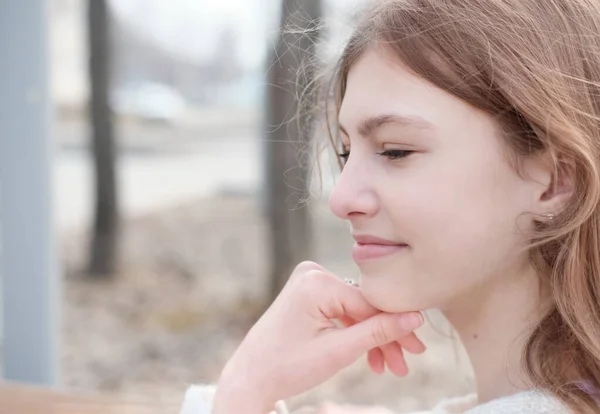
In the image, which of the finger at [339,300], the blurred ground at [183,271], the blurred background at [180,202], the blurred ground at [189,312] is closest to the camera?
the finger at [339,300]

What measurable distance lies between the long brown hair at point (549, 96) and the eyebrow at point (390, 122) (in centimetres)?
7

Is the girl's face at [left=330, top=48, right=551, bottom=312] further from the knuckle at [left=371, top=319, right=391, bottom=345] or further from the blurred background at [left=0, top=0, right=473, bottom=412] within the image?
the blurred background at [left=0, top=0, right=473, bottom=412]

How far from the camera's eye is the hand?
1462mm

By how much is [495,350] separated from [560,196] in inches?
12.7

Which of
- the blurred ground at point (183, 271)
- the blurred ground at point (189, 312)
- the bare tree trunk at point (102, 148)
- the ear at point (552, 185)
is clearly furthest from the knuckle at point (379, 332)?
the bare tree trunk at point (102, 148)

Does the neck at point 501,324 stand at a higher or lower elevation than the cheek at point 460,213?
lower

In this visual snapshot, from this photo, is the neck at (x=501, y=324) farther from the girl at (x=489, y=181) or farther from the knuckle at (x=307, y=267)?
the knuckle at (x=307, y=267)

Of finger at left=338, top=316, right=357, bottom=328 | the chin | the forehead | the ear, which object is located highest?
the forehead

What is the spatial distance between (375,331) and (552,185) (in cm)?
42

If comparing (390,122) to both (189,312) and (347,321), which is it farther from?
(189,312)

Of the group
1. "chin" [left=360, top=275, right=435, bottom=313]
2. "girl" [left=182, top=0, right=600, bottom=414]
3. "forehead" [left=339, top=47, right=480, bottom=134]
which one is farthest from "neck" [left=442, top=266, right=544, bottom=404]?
"forehead" [left=339, top=47, right=480, bottom=134]

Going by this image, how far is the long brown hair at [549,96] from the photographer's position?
130cm

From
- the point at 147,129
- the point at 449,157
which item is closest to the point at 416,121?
the point at 449,157

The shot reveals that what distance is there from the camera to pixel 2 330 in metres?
3.21
